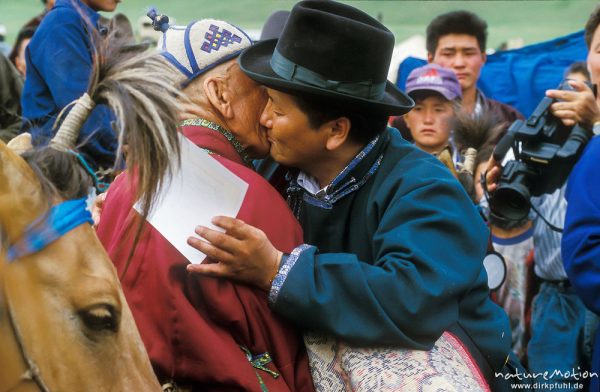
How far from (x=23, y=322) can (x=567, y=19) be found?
5474 millimetres

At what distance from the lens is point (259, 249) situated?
6.98 ft

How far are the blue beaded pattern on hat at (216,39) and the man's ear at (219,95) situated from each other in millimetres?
98

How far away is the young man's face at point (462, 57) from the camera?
19.1ft

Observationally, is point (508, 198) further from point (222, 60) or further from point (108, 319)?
point (108, 319)

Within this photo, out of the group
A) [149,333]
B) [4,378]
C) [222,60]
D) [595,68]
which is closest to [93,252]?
[4,378]

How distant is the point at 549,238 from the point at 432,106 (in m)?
1.20

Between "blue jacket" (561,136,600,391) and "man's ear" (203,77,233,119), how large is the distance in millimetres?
1533

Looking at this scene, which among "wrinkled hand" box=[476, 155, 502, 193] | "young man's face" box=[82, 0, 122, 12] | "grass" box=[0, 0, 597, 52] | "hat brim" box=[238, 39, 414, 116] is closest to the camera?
"hat brim" box=[238, 39, 414, 116]

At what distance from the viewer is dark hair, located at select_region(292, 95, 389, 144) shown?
7.97ft

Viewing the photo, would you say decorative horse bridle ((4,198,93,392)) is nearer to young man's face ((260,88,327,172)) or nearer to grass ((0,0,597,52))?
young man's face ((260,88,327,172))

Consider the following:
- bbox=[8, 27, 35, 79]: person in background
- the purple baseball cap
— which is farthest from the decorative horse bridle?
bbox=[8, 27, 35, 79]: person in background

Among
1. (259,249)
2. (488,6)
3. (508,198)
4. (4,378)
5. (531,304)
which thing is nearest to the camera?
(4,378)

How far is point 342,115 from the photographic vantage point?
2447 millimetres

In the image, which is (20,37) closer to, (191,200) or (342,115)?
(342,115)
